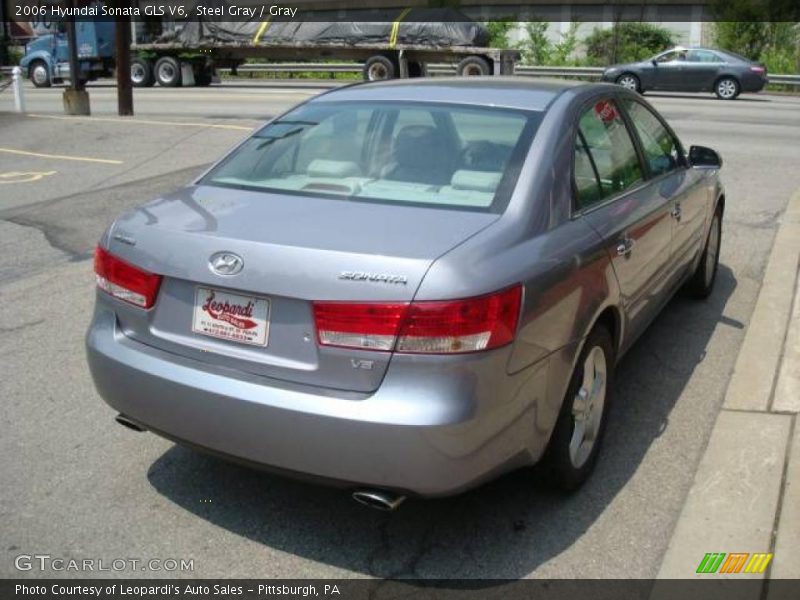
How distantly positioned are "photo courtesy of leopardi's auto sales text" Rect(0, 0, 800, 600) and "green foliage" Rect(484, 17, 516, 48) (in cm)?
3613

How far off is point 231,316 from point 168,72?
93.4 ft

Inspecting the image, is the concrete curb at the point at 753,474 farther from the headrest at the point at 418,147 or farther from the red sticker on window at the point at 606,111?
the headrest at the point at 418,147

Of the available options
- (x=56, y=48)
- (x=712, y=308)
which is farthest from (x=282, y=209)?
(x=56, y=48)

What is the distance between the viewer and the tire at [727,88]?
24547mm

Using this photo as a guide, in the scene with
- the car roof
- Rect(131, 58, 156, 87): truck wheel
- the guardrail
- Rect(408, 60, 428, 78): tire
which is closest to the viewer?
the car roof

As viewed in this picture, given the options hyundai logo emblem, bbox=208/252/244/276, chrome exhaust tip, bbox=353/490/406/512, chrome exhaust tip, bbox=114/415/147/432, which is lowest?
chrome exhaust tip, bbox=353/490/406/512

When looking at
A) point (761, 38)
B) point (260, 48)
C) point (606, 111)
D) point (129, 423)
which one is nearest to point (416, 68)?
point (260, 48)

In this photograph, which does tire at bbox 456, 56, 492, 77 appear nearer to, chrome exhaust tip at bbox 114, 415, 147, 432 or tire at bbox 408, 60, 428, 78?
tire at bbox 408, 60, 428, 78

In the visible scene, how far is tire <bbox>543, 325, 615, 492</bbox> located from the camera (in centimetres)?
352

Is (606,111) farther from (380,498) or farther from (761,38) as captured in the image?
(761,38)

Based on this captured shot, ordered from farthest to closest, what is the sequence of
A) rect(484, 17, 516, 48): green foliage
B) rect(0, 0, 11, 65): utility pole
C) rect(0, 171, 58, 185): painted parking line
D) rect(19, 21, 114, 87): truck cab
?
rect(0, 0, 11, 65): utility pole
rect(484, 17, 516, 48): green foliage
rect(19, 21, 114, 87): truck cab
rect(0, 171, 58, 185): painted parking line

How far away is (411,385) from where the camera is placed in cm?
292

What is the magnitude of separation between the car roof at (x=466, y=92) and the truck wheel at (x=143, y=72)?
2741 cm

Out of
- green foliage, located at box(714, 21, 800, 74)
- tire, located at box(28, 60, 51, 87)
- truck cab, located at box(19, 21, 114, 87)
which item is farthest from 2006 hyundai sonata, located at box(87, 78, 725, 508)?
green foliage, located at box(714, 21, 800, 74)
